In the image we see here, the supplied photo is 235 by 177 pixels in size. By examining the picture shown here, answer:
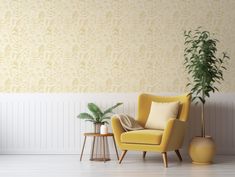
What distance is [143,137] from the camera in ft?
18.2

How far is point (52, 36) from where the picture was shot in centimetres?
671

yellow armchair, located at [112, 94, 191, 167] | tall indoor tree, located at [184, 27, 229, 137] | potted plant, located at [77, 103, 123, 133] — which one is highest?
tall indoor tree, located at [184, 27, 229, 137]

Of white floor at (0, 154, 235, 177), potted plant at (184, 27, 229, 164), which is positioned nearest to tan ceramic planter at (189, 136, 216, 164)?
potted plant at (184, 27, 229, 164)

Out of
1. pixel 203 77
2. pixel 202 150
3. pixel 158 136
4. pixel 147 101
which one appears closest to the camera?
pixel 158 136

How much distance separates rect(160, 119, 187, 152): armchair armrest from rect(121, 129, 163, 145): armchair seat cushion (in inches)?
3.2

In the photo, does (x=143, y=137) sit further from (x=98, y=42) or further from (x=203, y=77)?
(x=98, y=42)

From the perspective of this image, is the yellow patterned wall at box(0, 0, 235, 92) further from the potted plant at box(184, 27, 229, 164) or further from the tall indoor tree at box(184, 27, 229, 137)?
the potted plant at box(184, 27, 229, 164)

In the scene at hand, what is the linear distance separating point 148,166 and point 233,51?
2238 mm

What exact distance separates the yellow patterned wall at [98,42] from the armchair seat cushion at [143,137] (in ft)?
3.78

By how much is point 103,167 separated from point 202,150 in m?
1.29

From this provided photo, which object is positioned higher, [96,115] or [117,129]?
[96,115]

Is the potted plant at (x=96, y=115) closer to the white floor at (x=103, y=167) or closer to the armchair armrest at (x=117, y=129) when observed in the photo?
the armchair armrest at (x=117, y=129)

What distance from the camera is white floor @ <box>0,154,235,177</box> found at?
16.1 ft

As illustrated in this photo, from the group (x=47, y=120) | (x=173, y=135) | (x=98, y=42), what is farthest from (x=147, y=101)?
(x=47, y=120)
